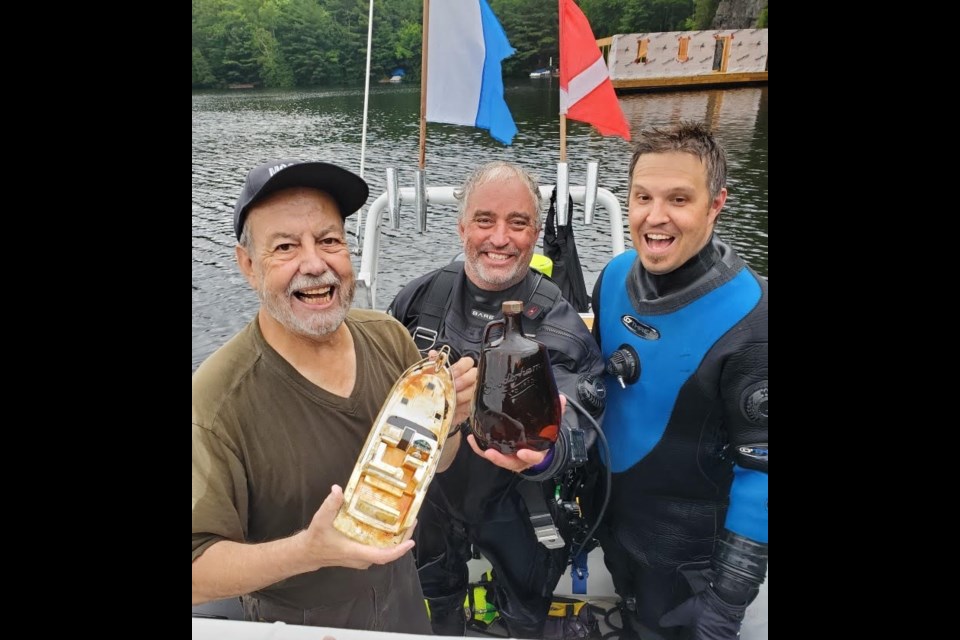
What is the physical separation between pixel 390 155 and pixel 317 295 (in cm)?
579

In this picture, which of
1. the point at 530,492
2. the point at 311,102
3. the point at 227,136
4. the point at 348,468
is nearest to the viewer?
the point at 348,468

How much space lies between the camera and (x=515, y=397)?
4.14ft

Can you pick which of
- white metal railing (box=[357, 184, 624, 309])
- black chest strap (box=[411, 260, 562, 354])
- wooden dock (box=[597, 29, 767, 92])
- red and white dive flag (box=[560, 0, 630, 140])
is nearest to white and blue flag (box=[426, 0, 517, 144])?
red and white dive flag (box=[560, 0, 630, 140])

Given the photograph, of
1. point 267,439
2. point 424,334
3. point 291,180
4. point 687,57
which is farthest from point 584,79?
point 687,57

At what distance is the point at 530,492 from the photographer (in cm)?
179

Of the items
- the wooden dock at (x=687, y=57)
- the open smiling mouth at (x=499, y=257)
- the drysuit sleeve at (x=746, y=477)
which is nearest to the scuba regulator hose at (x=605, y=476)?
the drysuit sleeve at (x=746, y=477)

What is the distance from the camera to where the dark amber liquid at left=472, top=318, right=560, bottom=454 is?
4.07 feet

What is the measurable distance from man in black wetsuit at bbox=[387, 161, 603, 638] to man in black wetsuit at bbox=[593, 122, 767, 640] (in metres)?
0.16

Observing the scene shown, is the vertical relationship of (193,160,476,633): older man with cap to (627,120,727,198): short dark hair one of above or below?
below

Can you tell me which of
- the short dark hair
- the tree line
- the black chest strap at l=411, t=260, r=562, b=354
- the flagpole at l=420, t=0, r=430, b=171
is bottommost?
the black chest strap at l=411, t=260, r=562, b=354

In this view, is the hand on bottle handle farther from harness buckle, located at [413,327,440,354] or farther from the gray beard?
harness buckle, located at [413,327,440,354]
